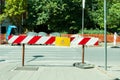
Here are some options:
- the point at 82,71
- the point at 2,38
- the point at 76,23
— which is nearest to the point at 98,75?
the point at 82,71

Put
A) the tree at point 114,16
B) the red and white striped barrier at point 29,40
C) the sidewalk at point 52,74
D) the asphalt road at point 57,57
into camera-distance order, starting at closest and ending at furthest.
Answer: the sidewalk at point 52,74 → the red and white striped barrier at point 29,40 → the asphalt road at point 57,57 → the tree at point 114,16

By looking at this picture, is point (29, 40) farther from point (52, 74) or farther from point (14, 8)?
point (14, 8)

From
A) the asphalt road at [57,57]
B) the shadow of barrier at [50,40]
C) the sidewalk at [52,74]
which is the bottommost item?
the asphalt road at [57,57]

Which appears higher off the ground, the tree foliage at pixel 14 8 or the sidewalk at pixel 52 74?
the tree foliage at pixel 14 8

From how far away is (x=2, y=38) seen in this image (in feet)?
144

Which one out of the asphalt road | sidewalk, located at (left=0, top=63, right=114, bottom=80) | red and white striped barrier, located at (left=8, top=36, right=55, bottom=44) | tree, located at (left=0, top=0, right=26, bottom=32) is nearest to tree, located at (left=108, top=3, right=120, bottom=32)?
tree, located at (left=0, top=0, right=26, bottom=32)

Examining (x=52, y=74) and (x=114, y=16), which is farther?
(x=114, y=16)

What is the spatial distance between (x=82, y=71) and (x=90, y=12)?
40129 millimetres

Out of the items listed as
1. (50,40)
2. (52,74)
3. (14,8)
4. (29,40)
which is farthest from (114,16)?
(52,74)

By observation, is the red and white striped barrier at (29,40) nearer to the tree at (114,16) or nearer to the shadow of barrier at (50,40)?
the shadow of barrier at (50,40)

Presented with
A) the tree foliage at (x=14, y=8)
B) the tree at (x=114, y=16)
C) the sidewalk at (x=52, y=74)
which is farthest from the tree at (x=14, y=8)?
the sidewalk at (x=52, y=74)

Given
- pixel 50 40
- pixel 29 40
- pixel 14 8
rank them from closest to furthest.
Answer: pixel 29 40
pixel 50 40
pixel 14 8

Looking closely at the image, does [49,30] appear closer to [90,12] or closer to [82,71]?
[90,12]

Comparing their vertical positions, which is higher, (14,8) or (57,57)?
(14,8)
